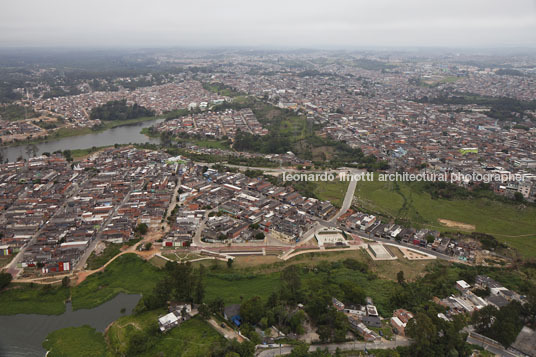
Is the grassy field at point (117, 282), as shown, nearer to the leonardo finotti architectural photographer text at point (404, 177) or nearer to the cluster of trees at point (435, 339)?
the cluster of trees at point (435, 339)

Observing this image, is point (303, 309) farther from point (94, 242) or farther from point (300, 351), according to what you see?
point (94, 242)

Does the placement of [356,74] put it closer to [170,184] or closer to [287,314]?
[170,184]

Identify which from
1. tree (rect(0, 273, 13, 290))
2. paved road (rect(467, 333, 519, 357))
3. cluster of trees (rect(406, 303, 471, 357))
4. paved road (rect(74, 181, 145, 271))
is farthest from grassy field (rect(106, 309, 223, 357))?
paved road (rect(467, 333, 519, 357))

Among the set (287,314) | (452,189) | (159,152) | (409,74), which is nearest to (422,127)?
(452,189)

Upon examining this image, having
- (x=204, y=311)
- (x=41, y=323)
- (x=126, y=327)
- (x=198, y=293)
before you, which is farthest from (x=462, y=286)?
(x=41, y=323)

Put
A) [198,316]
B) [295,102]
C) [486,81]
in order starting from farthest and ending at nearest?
1. [486,81]
2. [295,102]
3. [198,316]

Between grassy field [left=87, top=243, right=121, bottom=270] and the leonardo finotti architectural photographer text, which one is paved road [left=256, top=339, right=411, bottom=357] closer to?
grassy field [left=87, top=243, right=121, bottom=270]
